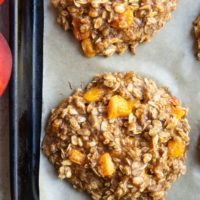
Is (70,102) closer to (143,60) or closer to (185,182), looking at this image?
(143,60)

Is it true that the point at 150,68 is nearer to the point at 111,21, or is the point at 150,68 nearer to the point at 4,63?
the point at 111,21

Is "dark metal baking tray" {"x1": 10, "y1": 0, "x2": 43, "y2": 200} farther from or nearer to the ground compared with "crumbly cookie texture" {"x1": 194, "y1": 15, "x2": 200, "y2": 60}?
nearer to the ground

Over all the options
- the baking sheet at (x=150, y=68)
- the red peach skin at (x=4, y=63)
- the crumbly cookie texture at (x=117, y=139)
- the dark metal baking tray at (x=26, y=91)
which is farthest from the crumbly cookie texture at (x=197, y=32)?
the red peach skin at (x=4, y=63)

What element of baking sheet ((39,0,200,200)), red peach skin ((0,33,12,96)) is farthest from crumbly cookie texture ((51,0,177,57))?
red peach skin ((0,33,12,96))

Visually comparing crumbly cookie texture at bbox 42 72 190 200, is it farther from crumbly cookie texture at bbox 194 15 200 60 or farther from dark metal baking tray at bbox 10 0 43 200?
crumbly cookie texture at bbox 194 15 200 60

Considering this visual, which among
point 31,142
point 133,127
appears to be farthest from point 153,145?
point 31,142

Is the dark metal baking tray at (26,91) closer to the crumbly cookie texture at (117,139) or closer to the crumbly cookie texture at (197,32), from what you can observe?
the crumbly cookie texture at (117,139)

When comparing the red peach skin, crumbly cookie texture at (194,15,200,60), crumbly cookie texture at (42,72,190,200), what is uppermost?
crumbly cookie texture at (194,15,200,60)

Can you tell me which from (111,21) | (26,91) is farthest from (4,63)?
(111,21)
